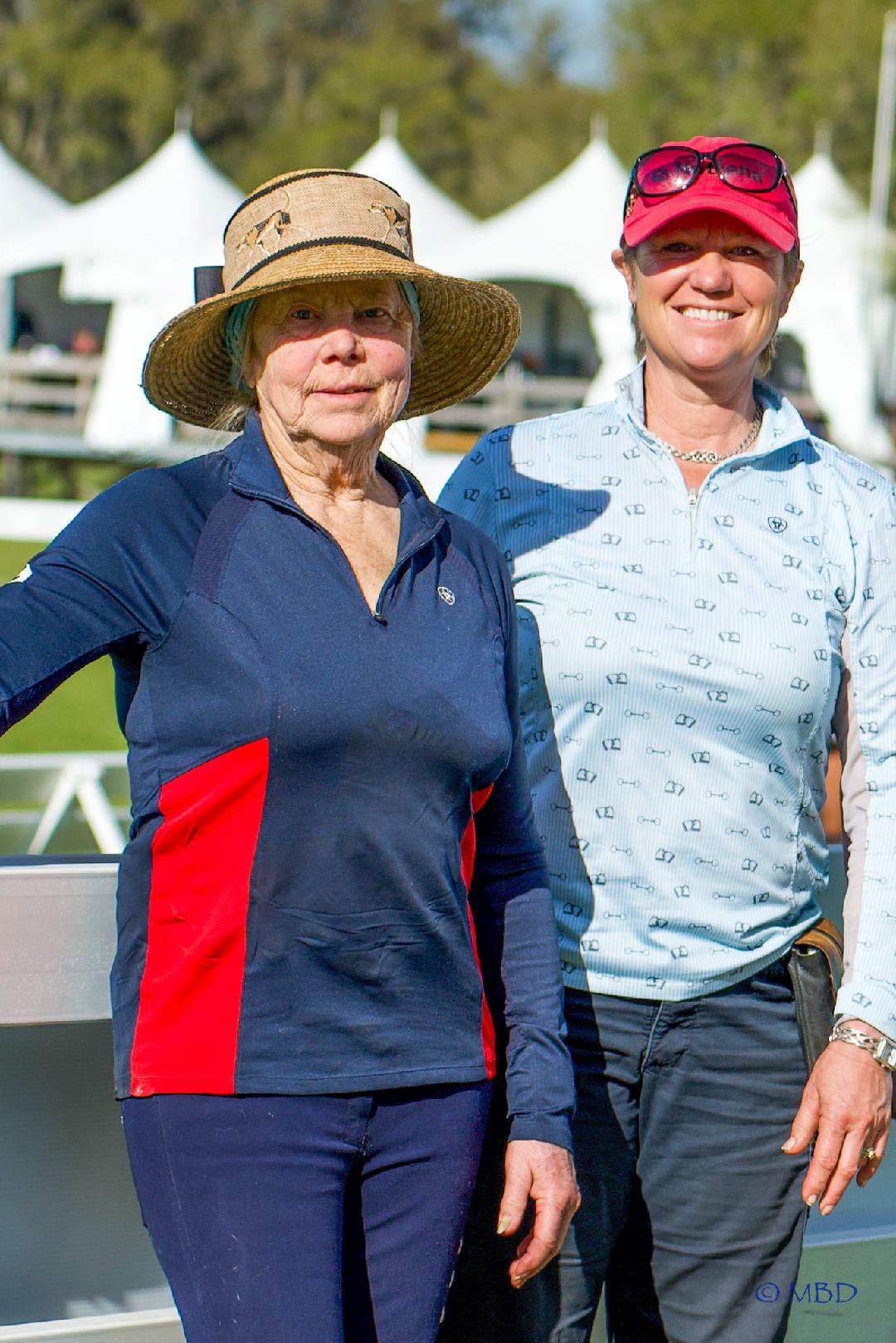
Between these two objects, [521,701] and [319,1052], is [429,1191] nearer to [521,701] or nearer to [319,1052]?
[319,1052]

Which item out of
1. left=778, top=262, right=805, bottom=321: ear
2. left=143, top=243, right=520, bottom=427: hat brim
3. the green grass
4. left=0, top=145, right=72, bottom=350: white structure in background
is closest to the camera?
left=143, top=243, right=520, bottom=427: hat brim

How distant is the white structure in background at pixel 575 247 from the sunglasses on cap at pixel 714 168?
15.3 metres

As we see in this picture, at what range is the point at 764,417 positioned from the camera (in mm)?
2512

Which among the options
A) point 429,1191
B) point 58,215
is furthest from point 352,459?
point 58,215

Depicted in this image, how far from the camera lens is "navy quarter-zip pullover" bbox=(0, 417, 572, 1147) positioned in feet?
5.84

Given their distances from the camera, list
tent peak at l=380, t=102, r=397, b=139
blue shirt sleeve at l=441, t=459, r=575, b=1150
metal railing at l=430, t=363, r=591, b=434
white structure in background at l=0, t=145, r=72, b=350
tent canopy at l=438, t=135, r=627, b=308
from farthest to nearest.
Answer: tent peak at l=380, t=102, r=397, b=139 < white structure in background at l=0, t=145, r=72, b=350 < metal railing at l=430, t=363, r=591, b=434 < tent canopy at l=438, t=135, r=627, b=308 < blue shirt sleeve at l=441, t=459, r=575, b=1150

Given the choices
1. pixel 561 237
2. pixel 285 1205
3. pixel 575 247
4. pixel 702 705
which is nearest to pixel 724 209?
pixel 702 705

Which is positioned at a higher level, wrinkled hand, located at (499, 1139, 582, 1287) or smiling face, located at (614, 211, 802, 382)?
smiling face, located at (614, 211, 802, 382)

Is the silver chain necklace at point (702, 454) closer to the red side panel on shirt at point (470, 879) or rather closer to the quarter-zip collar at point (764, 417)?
the quarter-zip collar at point (764, 417)

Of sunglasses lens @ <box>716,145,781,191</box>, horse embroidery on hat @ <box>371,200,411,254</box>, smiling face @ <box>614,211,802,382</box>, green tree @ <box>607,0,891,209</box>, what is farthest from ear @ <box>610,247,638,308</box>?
green tree @ <box>607,0,891,209</box>

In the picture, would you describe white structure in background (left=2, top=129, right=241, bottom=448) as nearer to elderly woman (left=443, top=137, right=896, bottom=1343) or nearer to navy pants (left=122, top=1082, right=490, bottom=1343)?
elderly woman (left=443, top=137, right=896, bottom=1343)

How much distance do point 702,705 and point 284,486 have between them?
0.68 meters

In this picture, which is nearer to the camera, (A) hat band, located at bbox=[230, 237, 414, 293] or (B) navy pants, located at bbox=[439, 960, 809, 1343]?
(A) hat band, located at bbox=[230, 237, 414, 293]

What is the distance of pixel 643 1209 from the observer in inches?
91.4
